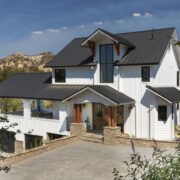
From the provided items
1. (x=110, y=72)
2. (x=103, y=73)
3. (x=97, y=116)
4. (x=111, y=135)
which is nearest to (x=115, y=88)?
(x=110, y=72)

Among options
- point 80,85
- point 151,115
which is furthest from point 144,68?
point 80,85

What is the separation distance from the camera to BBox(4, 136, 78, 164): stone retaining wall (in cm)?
1783

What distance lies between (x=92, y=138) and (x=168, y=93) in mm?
6517

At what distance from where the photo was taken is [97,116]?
26.9 metres

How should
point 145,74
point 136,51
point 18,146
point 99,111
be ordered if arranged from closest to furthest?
point 145,74
point 136,51
point 99,111
point 18,146

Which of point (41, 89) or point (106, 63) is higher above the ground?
point (106, 63)

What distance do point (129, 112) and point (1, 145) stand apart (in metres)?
19.2

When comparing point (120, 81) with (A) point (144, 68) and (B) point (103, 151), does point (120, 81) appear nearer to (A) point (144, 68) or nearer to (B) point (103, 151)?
(A) point (144, 68)

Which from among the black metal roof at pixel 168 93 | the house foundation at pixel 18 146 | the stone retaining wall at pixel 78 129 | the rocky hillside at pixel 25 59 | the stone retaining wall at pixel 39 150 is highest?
the rocky hillside at pixel 25 59

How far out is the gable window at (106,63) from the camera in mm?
25375

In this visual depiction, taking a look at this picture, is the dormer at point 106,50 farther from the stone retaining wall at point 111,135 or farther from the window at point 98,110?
the stone retaining wall at point 111,135

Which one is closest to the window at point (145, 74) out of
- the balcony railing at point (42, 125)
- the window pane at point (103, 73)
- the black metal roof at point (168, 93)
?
the black metal roof at point (168, 93)

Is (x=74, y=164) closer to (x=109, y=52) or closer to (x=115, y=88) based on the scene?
(x=115, y=88)

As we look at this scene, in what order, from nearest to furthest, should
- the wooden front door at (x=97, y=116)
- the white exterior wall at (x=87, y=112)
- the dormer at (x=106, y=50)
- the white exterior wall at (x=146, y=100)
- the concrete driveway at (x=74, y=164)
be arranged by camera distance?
the concrete driveway at (x=74, y=164) → the white exterior wall at (x=146, y=100) → the dormer at (x=106, y=50) → the wooden front door at (x=97, y=116) → the white exterior wall at (x=87, y=112)
